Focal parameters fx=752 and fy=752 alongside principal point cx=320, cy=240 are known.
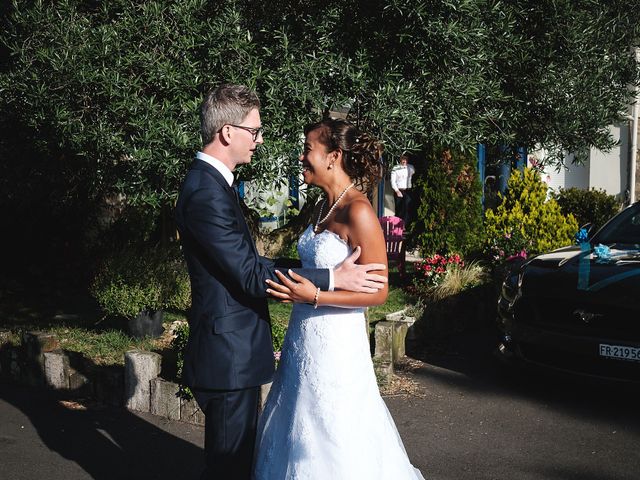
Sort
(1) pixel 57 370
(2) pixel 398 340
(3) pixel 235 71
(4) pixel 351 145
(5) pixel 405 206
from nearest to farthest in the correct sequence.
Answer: (4) pixel 351 145 → (3) pixel 235 71 → (1) pixel 57 370 → (2) pixel 398 340 → (5) pixel 405 206

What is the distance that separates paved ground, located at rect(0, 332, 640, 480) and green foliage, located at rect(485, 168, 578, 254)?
3.63 m

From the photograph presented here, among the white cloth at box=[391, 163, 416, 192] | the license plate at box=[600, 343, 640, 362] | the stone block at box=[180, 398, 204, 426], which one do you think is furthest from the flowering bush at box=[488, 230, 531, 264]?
the stone block at box=[180, 398, 204, 426]

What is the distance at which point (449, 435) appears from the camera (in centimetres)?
539

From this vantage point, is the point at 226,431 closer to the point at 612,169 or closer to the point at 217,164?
the point at 217,164

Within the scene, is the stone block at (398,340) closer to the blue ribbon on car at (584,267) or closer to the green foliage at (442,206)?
the blue ribbon on car at (584,267)

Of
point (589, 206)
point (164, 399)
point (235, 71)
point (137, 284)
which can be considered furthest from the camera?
point (589, 206)

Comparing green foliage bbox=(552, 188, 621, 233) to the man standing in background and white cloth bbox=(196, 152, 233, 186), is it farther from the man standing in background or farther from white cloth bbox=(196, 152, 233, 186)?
white cloth bbox=(196, 152, 233, 186)

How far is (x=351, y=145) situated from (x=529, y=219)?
6.83 meters

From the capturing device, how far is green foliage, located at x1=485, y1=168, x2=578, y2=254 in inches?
394

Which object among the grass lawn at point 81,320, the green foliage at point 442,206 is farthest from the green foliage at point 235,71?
the green foliage at point 442,206

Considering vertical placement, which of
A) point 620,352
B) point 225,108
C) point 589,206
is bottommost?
point 620,352

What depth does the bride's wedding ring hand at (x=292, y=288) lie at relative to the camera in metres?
3.25

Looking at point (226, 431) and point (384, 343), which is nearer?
point (226, 431)

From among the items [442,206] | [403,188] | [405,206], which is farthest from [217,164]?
[403,188]
